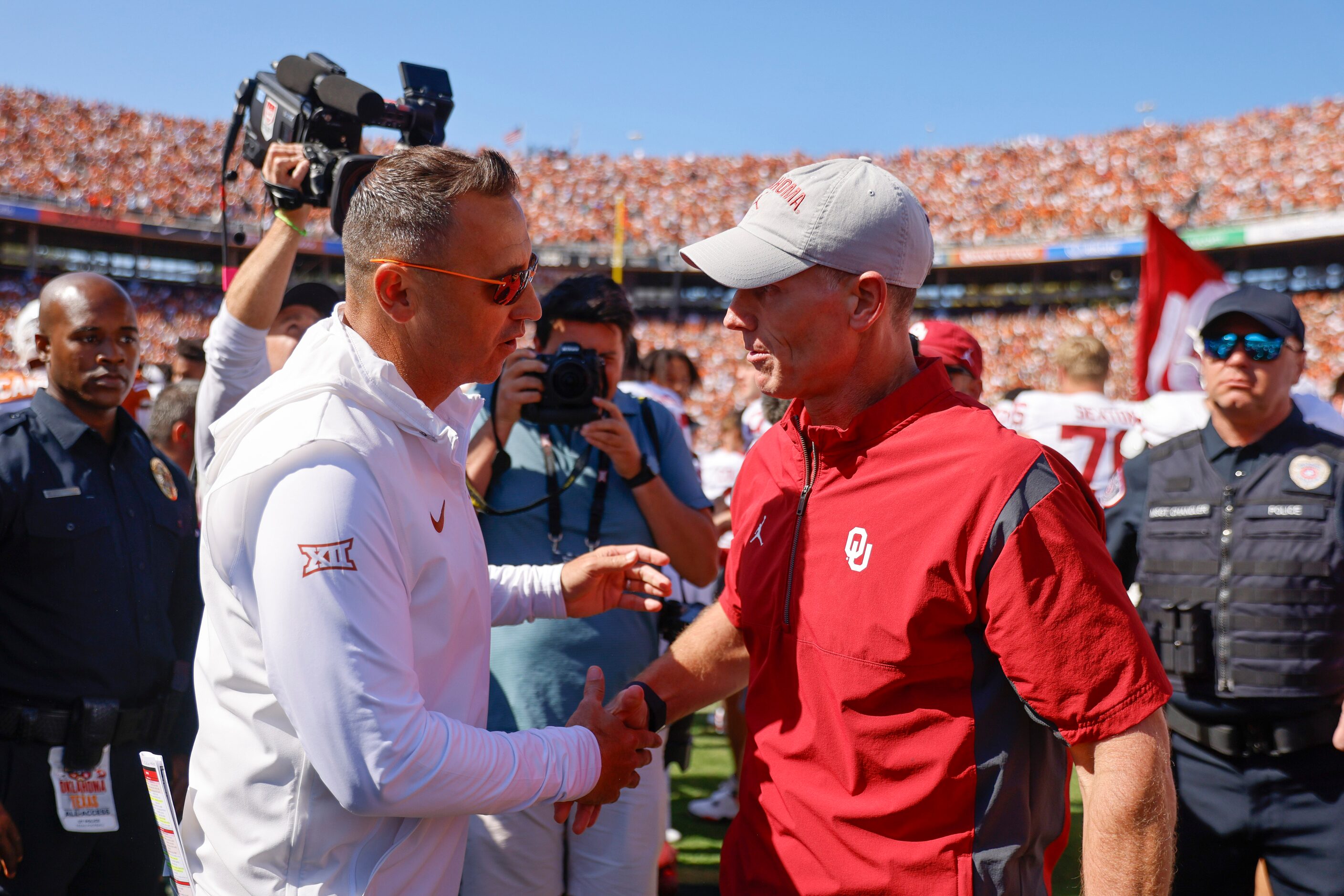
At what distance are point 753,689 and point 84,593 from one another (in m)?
2.23

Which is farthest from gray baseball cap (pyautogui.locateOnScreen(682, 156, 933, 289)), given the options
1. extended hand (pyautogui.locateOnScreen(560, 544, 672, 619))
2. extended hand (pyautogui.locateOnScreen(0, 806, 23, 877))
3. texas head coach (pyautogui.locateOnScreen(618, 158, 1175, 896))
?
extended hand (pyautogui.locateOnScreen(0, 806, 23, 877))

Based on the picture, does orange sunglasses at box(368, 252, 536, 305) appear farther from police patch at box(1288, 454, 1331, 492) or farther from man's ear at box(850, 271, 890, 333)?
police patch at box(1288, 454, 1331, 492)

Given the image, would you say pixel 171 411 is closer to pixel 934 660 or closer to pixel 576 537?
pixel 576 537

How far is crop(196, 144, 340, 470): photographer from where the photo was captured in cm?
304

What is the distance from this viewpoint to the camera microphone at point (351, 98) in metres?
2.88

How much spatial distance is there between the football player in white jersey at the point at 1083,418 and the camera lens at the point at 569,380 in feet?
12.7

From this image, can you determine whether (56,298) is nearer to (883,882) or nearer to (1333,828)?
(883,882)

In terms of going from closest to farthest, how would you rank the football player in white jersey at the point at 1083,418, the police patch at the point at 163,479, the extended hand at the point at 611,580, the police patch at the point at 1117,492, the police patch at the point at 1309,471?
the extended hand at the point at 611,580 → the police patch at the point at 1309,471 → the police patch at the point at 163,479 → the police patch at the point at 1117,492 → the football player in white jersey at the point at 1083,418

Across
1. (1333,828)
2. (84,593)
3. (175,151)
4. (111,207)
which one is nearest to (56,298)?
(84,593)

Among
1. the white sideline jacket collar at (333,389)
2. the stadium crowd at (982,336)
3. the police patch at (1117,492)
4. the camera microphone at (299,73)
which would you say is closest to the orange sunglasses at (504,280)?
the white sideline jacket collar at (333,389)

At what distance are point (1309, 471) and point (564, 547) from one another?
2.52m

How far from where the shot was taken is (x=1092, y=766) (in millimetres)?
1654

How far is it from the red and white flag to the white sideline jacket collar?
25.3 feet

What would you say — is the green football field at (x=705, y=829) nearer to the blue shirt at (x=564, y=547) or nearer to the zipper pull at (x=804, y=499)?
the blue shirt at (x=564, y=547)
